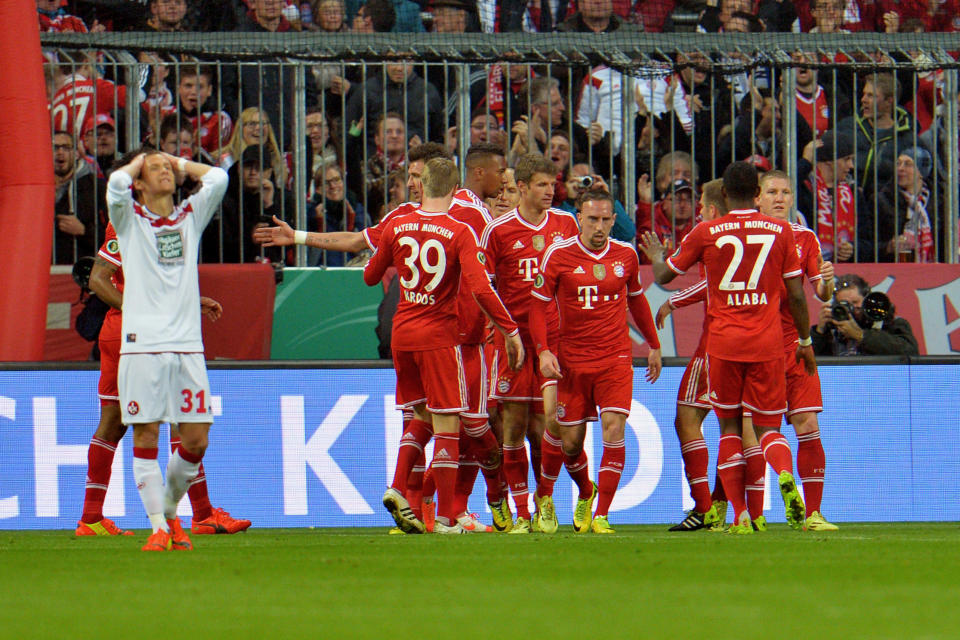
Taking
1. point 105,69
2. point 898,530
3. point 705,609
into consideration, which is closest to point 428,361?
point 898,530

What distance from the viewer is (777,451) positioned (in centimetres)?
876

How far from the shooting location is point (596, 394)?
9.27m

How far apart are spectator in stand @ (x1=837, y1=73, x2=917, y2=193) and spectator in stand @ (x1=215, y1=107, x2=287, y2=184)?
4752 millimetres

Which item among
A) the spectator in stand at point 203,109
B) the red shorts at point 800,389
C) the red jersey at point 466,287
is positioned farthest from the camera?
the spectator in stand at point 203,109

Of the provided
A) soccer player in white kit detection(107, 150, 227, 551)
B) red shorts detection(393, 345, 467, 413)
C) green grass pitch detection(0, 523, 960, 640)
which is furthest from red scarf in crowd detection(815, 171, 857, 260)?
soccer player in white kit detection(107, 150, 227, 551)

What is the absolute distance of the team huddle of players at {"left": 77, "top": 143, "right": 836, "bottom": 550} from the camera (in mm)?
8828

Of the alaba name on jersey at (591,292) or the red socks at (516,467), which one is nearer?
the alaba name on jersey at (591,292)

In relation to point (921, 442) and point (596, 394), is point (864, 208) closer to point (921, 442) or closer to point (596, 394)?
point (921, 442)

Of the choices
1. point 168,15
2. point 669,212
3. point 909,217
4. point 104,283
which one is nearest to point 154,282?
point 104,283

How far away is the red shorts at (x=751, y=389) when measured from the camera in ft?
29.1

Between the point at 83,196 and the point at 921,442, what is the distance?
690 centimetres

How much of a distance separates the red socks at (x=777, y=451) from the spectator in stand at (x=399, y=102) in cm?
479

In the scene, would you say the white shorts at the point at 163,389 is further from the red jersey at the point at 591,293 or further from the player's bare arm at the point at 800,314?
the player's bare arm at the point at 800,314

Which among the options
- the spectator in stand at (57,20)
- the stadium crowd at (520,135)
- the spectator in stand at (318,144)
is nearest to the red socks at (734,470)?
the stadium crowd at (520,135)
